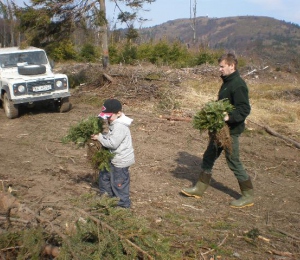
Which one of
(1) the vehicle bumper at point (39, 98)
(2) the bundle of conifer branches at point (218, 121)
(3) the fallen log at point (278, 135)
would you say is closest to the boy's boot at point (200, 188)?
(2) the bundle of conifer branches at point (218, 121)

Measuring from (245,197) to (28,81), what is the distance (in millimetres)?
7161

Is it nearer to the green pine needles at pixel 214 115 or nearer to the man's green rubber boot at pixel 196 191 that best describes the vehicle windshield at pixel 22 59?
the man's green rubber boot at pixel 196 191

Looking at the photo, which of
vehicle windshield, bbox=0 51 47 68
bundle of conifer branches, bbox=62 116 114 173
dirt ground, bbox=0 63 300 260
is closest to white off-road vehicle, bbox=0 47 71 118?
vehicle windshield, bbox=0 51 47 68

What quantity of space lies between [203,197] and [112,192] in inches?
60.4

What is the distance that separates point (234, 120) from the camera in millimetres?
4930

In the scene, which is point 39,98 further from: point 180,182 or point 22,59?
point 180,182

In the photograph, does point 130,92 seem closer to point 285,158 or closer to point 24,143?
point 24,143

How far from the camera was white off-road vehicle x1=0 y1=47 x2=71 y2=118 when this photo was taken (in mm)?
10219

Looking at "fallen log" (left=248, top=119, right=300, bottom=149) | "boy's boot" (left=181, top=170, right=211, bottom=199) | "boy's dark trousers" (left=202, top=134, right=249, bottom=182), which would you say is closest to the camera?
"boy's dark trousers" (left=202, top=134, right=249, bottom=182)

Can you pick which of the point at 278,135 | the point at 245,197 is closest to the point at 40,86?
the point at 278,135

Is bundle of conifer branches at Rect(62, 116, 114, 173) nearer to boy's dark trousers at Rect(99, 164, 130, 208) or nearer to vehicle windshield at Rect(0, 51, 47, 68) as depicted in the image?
boy's dark trousers at Rect(99, 164, 130, 208)

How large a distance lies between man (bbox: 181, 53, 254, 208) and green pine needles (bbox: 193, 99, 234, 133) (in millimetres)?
71

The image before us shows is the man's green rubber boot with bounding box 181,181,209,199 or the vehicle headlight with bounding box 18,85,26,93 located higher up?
the vehicle headlight with bounding box 18,85,26,93

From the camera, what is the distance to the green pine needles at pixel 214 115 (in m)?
4.88
